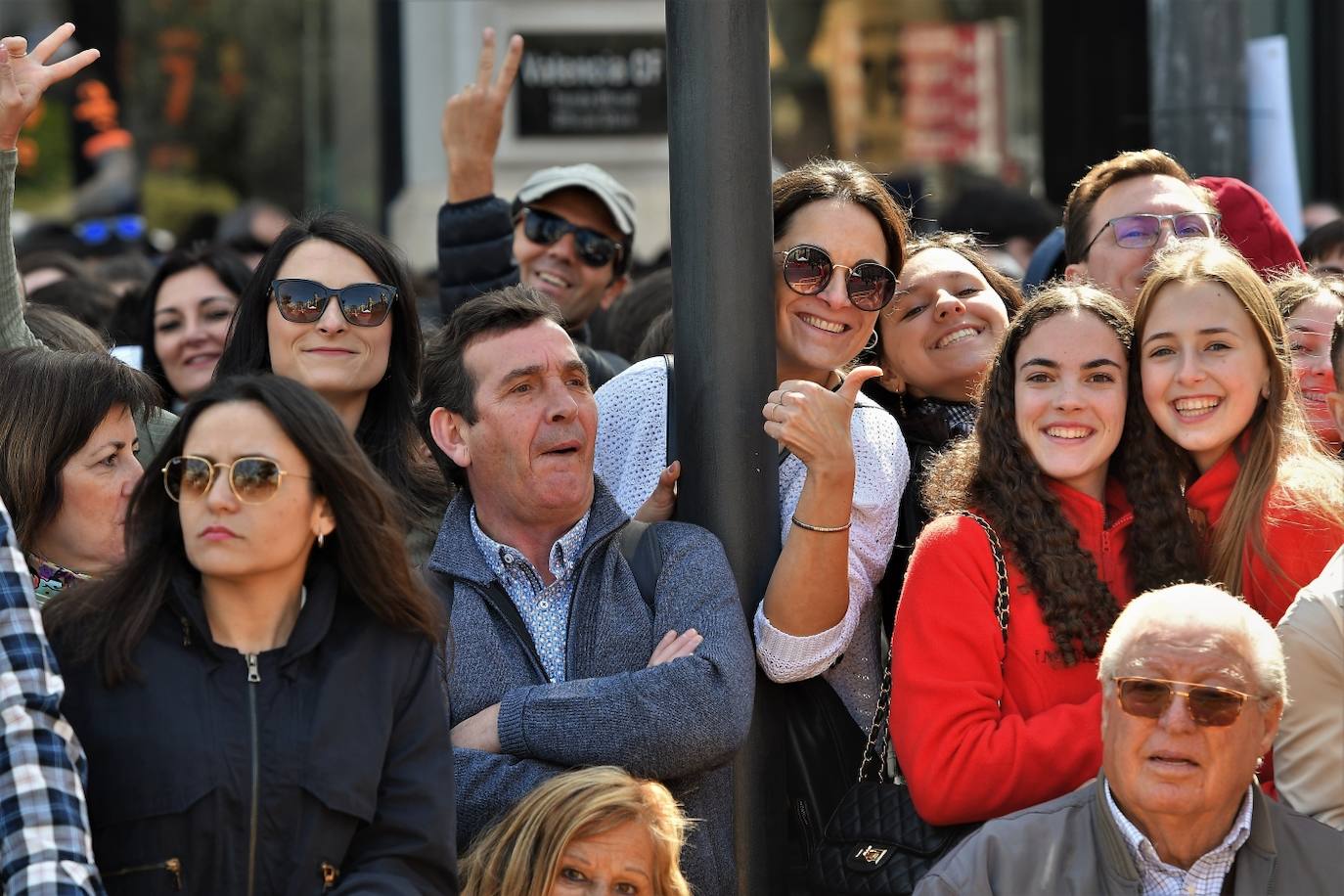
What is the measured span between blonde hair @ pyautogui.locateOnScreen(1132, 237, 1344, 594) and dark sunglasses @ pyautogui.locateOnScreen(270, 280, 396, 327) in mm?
1805

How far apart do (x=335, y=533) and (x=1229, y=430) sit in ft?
6.38

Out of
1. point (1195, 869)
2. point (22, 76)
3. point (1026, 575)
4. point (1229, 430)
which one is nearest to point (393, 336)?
point (22, 76)

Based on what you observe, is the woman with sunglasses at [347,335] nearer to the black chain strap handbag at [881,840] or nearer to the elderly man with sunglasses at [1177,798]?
the black chain strap handbag at [881,840]

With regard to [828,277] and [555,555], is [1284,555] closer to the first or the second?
[828,277]

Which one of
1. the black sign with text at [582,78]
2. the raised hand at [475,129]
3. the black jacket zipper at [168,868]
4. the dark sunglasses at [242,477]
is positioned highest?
the black sign with text at [582,78]

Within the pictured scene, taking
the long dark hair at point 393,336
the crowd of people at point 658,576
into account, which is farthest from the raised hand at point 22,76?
the long dark hair at point 393,336

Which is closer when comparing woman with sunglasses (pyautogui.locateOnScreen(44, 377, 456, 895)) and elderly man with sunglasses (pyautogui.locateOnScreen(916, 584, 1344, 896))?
woman with sunglasses (pyautogui.locateOnScreen(44, 377, 456, 895))

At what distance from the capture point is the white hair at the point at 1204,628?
3.57 meters

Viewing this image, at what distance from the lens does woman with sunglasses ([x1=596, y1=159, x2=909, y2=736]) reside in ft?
13.1

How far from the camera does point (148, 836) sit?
3270 millimetres

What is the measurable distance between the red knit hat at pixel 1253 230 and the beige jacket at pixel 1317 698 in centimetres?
188

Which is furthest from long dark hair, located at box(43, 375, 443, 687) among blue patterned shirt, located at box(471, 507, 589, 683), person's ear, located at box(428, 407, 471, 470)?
person's ear, located at box(428, 407, 471, 470)

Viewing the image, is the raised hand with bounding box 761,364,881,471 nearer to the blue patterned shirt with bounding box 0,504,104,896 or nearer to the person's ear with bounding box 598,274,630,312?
the blue patterned shirt with bounding box 0,504,104,896

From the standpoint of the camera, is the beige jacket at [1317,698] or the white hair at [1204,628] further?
the beige jacket at [1317,698]
